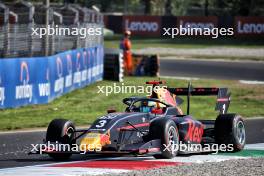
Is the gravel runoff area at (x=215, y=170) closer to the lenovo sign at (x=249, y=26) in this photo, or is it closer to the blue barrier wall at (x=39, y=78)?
the blue barrier wall at (x=39, y=78)

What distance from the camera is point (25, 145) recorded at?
1537 cm

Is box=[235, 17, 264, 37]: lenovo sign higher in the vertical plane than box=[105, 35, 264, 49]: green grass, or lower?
higher

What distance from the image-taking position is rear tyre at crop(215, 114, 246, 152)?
46.7 feet

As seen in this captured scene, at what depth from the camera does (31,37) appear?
2347cm

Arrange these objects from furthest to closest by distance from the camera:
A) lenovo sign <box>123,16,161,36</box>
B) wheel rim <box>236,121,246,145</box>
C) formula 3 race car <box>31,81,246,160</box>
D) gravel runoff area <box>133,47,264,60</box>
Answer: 1. lenovo sign <box>123,16,161,36</box>
2. gravel runoff area <box>133,47,264,60</box>
3. wheel rim <box>236,121,246,145</box>
4. formula 3 race car <box>31,81,246,160</box>

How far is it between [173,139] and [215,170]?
1885 millimetres

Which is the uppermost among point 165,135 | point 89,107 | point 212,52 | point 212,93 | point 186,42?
point 212,93

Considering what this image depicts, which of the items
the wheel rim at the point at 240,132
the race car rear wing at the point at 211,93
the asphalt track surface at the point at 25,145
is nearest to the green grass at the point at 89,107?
the asphalt track surface at the point at 25,145

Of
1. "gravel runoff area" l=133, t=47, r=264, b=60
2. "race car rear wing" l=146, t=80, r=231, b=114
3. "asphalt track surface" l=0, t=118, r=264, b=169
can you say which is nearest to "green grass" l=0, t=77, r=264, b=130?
"asphalt track surface" l=0, t=118, r=264, b=169

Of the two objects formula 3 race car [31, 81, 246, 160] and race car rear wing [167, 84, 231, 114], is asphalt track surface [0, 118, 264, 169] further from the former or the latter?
race car rear wing [167, 84, 231, 114]

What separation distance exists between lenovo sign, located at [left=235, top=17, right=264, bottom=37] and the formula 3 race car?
38653 mm

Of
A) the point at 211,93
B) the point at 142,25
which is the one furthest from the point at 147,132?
the point at 142,25

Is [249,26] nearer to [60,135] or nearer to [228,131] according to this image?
[228,131]

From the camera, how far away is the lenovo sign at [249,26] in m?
52.8
